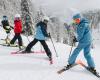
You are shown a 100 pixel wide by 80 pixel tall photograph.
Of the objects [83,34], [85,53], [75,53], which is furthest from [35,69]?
[83,34]

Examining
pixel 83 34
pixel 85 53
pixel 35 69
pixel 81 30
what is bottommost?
pixel 35 69

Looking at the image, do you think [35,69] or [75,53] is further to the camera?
[35,69]

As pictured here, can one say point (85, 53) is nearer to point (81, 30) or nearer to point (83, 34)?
point (83, 34)

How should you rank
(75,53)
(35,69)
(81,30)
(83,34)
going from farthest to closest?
(35,69), (75,53), (83,34), (81,30)

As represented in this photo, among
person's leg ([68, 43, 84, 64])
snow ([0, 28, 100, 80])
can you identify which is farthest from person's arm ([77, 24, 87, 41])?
snow ([0, 28, 100, 80])

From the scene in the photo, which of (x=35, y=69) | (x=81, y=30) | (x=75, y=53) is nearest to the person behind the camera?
(x=81, y=30)

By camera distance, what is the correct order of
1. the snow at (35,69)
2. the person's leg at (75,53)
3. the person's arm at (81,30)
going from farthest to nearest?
1. the person's leg at (75,53)
2. the person's arm at (81,30)
3. the snow at (35,69)

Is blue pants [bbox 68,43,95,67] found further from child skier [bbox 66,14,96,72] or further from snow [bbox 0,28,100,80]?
snow [bbox 0,28,100,80]

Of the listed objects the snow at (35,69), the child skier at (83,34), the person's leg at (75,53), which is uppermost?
the child skier at (83,34)

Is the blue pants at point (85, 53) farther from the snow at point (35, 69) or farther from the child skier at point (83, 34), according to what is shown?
the snow at point (35, 69)

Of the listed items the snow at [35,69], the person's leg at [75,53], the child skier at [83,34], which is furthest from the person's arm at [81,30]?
the snow at [35,69]

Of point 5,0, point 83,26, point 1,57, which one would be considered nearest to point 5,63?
point 1,57

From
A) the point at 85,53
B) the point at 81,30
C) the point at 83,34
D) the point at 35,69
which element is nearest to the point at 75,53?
the point at 85,53

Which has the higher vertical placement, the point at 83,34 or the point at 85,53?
the point at 83,34
